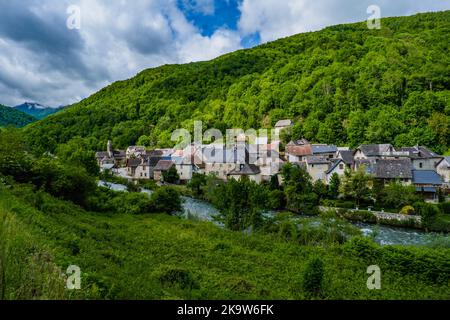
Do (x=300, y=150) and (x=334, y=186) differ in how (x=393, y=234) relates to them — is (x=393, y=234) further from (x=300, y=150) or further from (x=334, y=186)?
(x=300, y=150)

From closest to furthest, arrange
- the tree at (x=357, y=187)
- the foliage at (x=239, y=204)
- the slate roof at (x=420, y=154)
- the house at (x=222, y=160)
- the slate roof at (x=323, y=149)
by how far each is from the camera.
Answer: the foliage at (x=239, y=204) < the tree at (x=357, y=187) < the slate roof at (x=420, y=154) < the house at (x=222, y=160) < the slate roof at (x=323, y=149)

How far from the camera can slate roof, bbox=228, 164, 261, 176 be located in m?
44.8

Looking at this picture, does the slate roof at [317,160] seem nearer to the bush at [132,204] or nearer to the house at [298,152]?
the house at [298,152]

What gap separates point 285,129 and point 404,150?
1187 inches

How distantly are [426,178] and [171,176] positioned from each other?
122ft

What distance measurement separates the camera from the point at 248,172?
147 feet

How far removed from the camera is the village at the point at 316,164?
1459 inches

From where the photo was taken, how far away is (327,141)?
220 feet

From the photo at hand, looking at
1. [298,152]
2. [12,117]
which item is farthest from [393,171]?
[12,117]

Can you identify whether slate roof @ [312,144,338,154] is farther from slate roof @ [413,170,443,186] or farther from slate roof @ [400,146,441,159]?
slate roof @ [413,170,443,186]

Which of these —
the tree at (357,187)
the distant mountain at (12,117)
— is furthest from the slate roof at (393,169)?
the distant mountain at (12,117)
